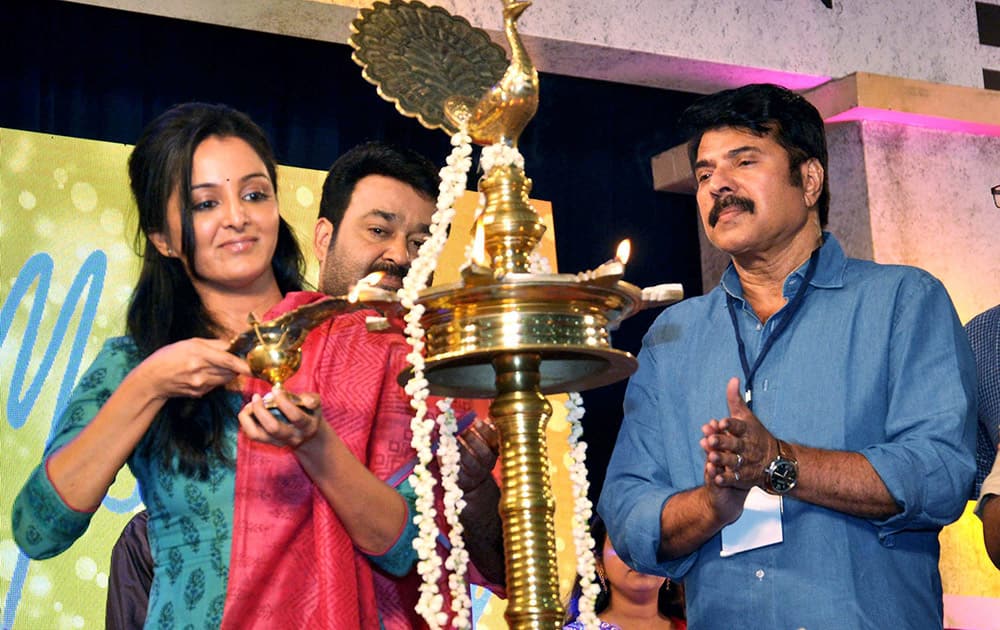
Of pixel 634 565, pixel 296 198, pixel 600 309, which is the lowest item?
pixel 634 565

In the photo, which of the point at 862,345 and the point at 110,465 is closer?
the point at 110,465

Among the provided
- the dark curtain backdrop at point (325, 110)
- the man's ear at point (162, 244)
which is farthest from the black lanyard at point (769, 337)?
the dark curtain backdrop at point (325, 110)

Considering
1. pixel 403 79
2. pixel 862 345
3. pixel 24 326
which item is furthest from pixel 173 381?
pixel 24 326

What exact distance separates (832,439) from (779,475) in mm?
232

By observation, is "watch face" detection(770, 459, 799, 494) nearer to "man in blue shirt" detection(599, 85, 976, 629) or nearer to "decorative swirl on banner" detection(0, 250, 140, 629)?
"man in blue shirt" detection(599, 85, 976, 629)

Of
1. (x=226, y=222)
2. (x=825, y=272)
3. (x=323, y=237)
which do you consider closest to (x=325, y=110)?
(x=323, y=237)

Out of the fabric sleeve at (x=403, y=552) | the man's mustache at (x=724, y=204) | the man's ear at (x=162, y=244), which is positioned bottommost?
the fabric sleeve at (x=403, y=552)

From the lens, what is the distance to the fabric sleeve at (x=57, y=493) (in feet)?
6.05

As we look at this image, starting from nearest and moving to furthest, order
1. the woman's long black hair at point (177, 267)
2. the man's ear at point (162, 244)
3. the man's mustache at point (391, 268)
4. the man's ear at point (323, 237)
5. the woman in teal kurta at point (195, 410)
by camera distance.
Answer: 1. the woman in teal kurta at point (195, 410)
2. the woman's long black hair at point (177, 267)
3. the man's ear at point (162, 244)
4. the man's mustache at point (391, 268)
5. the man's ear at point (323, 237)

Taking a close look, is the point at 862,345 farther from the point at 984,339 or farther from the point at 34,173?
the point at 34,173

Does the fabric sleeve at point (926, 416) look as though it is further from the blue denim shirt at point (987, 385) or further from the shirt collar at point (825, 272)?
the blue denim shirt at point (987, 385)

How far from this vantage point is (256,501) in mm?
1854

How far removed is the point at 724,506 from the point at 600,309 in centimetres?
58

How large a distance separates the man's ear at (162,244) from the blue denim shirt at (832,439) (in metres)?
0.85
